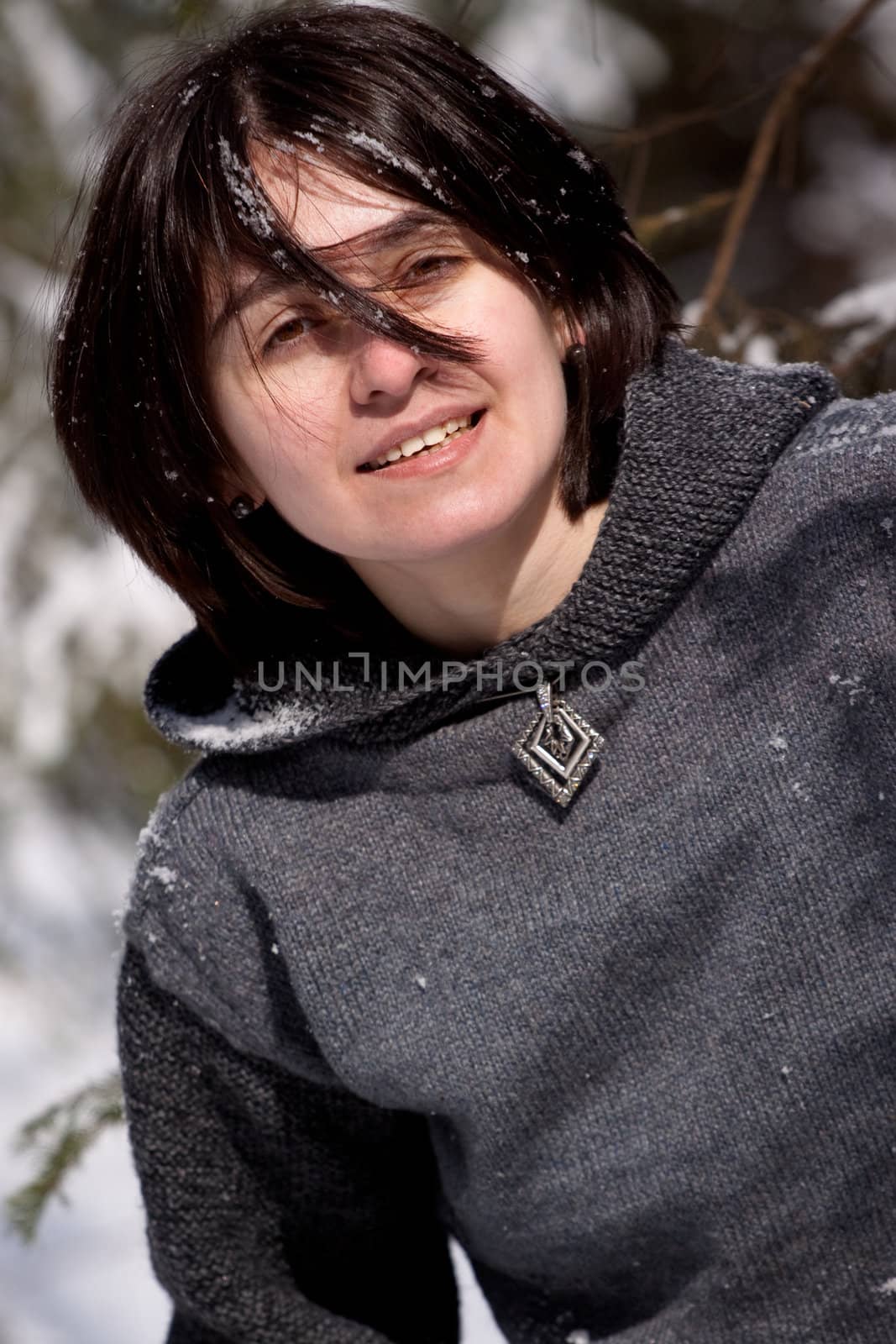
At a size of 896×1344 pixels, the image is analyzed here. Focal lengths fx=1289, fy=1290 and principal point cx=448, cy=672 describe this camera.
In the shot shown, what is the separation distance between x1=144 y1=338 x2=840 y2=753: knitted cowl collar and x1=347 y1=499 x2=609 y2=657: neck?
42 millimetres

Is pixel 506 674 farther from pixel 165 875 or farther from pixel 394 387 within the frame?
pixel 165 875

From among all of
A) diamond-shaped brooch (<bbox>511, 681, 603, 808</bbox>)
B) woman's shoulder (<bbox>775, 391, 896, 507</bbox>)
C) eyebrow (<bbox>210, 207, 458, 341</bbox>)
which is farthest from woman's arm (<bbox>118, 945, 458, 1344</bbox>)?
woman's shoulder (<bbox>775, 391, 896, 507</bbox>)

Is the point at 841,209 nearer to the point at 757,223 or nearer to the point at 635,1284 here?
the point at 757,223

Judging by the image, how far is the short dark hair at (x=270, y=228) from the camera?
1126mm

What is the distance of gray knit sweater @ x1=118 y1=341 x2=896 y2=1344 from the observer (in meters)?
1.15

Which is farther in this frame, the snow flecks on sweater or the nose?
the snow flecks on sweater

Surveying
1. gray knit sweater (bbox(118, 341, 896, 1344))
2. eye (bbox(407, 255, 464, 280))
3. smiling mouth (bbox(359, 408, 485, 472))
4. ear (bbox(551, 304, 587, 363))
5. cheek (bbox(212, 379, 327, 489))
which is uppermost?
eye (bbox(407, 255, 464, 280))

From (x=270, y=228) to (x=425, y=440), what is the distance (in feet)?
0.73

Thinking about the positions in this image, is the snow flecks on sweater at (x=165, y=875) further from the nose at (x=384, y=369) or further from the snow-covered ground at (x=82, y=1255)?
the snow-covered ground at (x=82, y=1255)

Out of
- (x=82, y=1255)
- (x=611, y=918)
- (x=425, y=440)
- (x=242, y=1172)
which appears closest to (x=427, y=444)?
(x=425, y=440)

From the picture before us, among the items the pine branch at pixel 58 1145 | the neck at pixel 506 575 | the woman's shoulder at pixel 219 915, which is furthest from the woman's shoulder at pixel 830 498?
the pine branch at pixel 58 1145

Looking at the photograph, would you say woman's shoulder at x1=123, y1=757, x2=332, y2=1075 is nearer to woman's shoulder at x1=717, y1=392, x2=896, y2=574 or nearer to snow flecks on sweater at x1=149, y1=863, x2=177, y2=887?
snow flecks on sweater at x1=149, y1=863, x2=177, y2=887

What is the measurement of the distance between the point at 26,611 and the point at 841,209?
7.43 feet

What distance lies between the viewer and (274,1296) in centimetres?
153
